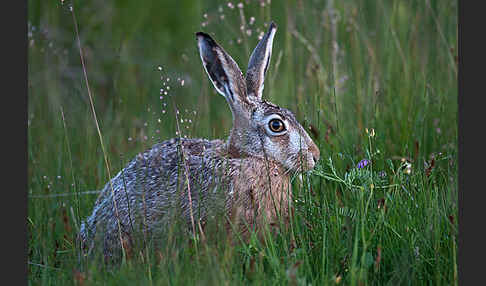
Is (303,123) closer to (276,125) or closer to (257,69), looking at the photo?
(257,69)

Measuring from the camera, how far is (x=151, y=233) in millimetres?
4188

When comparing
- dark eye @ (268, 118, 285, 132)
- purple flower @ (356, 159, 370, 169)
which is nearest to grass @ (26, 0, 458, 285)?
purple flower @ (356, 159, 370, 169)

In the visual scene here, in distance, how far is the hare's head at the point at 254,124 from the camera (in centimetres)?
455

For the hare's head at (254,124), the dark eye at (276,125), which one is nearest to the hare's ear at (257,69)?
the hare's head at (254,124)

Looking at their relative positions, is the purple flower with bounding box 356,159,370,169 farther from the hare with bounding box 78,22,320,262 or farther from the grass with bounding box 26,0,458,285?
the hare with bounding box 78,22,320,262

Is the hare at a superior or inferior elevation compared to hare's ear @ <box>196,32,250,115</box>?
inferior

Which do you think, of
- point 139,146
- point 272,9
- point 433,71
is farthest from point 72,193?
point 272,9

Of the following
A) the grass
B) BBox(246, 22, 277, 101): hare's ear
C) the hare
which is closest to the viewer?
the grass

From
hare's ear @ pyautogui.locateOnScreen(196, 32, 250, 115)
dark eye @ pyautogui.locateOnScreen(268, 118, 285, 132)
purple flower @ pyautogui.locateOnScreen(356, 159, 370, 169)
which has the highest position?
hare's ear @ pyautogui.locateOnScreen(196, 32, 250, 115)

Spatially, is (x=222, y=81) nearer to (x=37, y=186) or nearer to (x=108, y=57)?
(x=37, y=186)

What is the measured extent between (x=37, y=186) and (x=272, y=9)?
4451 mm

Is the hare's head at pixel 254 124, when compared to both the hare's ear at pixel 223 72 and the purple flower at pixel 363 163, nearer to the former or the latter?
the hare's ear at pixel 223 72

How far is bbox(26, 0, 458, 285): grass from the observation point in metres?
3.73

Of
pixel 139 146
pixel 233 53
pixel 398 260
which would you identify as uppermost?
pixel 233 53
